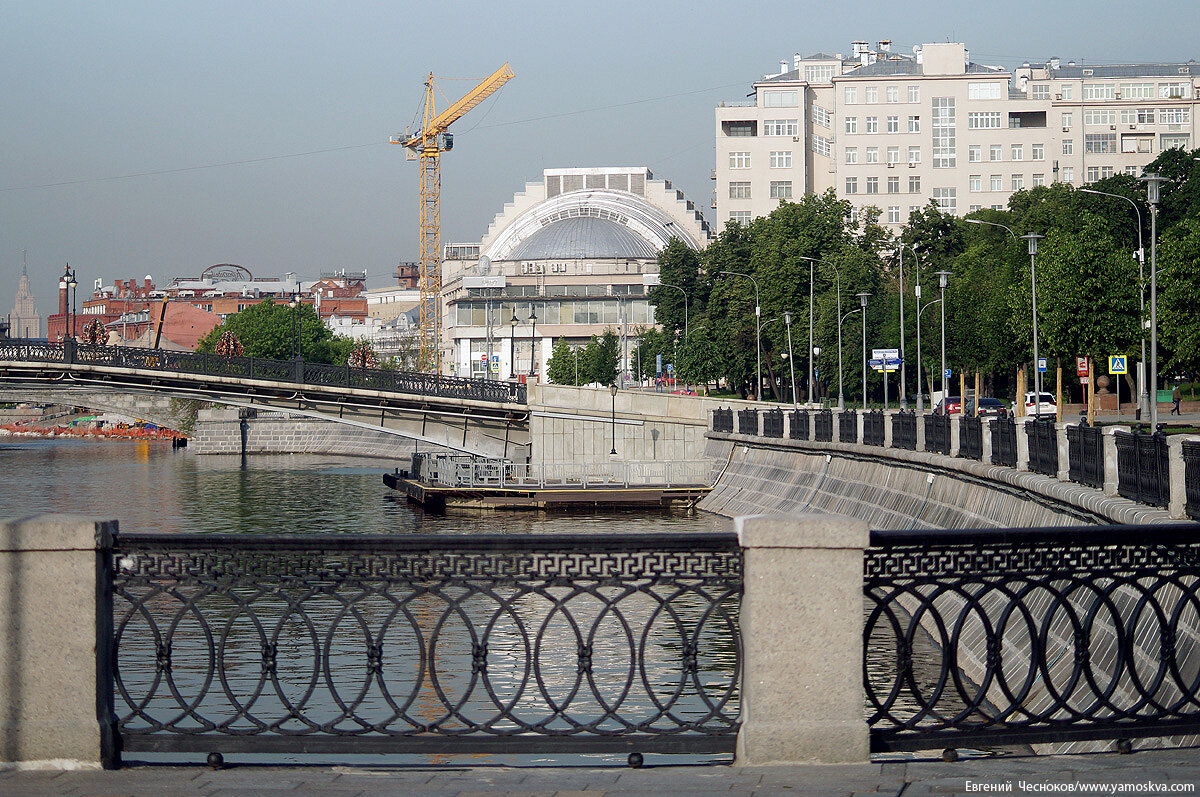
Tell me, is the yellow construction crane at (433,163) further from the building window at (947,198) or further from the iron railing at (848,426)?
the iron railing at (848,426)

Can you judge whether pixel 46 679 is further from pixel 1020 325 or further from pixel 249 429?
pixel 249 429

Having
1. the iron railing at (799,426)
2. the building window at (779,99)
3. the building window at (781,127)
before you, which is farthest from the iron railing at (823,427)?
the building window at (779,99)

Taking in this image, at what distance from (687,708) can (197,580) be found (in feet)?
38.8

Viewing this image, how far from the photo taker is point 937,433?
32.1 metres

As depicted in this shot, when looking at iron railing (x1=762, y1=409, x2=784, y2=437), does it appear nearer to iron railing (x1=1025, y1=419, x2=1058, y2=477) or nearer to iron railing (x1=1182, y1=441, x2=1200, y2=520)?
iron railing (x1=1025, y1=419, x2=1058, y2=477)

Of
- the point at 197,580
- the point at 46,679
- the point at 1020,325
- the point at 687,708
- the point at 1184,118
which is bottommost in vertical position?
the point at 687,708

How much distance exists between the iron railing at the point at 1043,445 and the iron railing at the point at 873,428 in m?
12.8

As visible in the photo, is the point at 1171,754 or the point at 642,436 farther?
the point at 642,436

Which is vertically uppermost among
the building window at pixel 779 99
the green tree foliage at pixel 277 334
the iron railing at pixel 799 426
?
the building window at pixel 779 99

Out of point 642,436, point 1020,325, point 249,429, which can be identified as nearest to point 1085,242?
point 1020,325

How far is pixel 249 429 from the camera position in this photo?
99000mm

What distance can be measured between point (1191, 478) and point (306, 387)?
4236 cm

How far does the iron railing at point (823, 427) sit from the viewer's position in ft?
138

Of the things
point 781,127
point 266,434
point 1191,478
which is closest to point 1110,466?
point 1191,478
